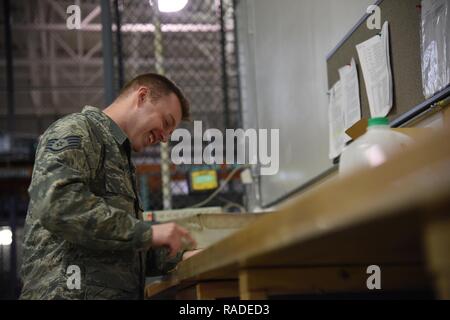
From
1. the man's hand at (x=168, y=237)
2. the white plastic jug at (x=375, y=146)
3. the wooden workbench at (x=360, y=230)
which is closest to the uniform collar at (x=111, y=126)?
the man's hand at (x=168, y=237)

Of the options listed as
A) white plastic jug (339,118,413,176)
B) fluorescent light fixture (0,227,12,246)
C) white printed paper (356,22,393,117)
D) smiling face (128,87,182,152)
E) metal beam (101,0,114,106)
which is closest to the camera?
white plastic jug (339,118,413,176)

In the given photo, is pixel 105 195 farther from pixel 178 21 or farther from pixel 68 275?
pixel 178 21

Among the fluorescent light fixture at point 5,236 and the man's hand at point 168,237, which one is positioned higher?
the fluorescent light fixture at point 5,236

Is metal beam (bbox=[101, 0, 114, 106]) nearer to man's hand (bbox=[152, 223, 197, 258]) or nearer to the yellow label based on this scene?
the yellow label

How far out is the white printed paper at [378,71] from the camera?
61.1 inches

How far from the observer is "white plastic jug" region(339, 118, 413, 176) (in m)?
0.86

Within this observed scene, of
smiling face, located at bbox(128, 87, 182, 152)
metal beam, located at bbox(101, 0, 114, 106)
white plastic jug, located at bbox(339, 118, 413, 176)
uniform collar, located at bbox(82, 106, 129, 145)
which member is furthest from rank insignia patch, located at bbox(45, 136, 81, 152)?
metal beam, located at bbox(101, 0, 114, 106)

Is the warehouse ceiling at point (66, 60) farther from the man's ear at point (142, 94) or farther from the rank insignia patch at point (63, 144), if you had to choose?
the rank insignia patch at point (63, 144)

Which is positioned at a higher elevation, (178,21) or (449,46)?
(178,21)

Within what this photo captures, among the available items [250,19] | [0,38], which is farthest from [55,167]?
[0,38]

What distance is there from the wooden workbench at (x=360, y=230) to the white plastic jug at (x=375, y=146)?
15 cm

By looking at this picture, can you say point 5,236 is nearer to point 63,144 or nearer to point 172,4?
point 172,4
